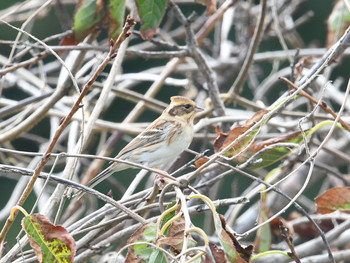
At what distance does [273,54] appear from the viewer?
4941 mm

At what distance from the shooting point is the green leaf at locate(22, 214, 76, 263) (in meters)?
1.89

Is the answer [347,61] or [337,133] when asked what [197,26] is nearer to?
[337,133]

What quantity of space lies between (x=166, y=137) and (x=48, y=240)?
206 cm

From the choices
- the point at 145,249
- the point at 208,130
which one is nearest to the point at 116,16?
the point at 145,249

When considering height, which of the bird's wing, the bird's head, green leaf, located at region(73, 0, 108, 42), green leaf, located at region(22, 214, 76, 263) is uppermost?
green leaf, located at region(73, 0, 108, 42)

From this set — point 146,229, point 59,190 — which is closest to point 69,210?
point 59,190

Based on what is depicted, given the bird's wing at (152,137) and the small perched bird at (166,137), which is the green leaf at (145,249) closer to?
the small perched bird at (166,137)

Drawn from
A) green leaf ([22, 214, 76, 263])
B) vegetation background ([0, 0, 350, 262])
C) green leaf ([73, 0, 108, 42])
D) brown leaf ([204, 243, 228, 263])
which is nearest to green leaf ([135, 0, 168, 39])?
vegetation background ([0, 0, 350, 262])

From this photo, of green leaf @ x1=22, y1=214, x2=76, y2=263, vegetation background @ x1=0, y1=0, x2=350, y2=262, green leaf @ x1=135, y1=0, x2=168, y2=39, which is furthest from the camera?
green leaf @ x1=135, y1=0, x2=168, y2=39

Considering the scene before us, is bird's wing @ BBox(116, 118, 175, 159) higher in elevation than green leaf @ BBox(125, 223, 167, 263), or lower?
lower

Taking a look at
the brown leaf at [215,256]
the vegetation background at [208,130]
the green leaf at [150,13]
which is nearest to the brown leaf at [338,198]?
the vegetation background at [208,130]

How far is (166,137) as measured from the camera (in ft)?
12.9

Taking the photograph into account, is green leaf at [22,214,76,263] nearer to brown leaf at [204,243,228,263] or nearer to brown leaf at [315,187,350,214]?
brown leaf at [204,243,228,263]

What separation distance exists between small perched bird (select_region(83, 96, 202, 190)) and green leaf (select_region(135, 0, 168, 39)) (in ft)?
3.01
